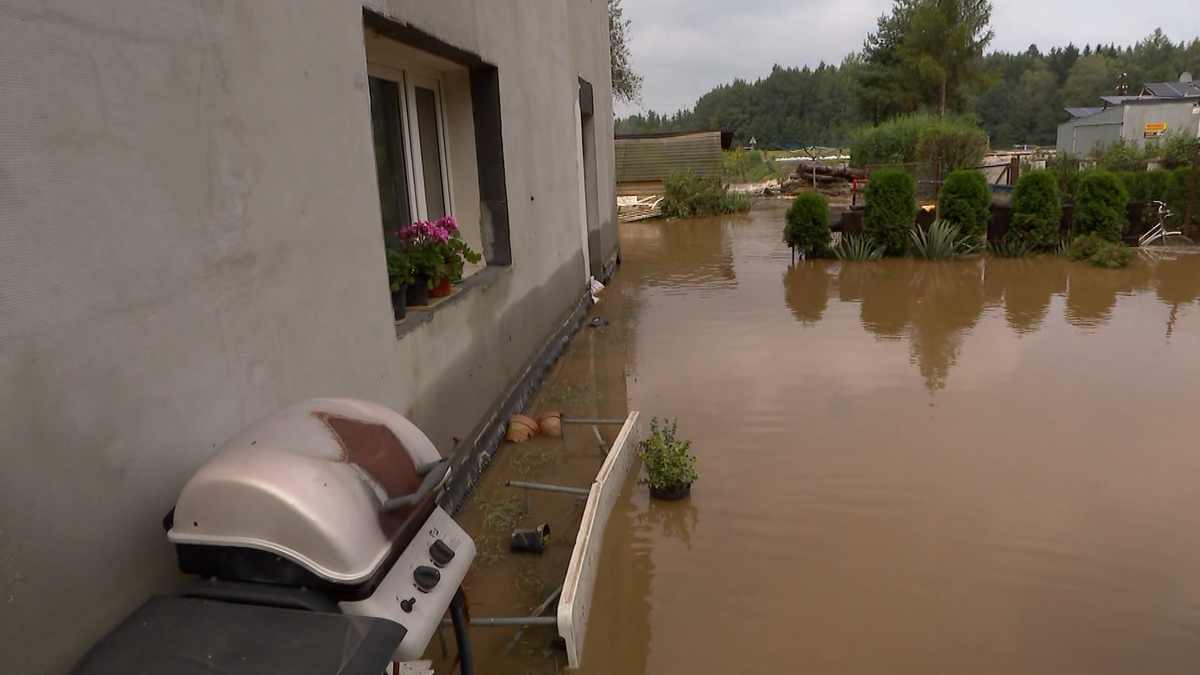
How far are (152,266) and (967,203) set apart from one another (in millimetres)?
13064

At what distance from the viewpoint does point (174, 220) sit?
218cm

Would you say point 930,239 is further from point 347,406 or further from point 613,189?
point 347,406

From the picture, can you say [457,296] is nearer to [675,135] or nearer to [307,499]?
[307,499]

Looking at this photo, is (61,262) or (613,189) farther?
(613,189)

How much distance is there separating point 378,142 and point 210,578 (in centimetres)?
363

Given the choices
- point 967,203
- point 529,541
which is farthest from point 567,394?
point 967,203

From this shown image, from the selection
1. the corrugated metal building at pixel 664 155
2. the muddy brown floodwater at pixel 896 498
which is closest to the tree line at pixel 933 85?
the corrugated metal building at pixel 664 155

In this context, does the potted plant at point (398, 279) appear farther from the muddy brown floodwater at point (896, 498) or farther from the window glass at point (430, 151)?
the window glass at point (430, 151)

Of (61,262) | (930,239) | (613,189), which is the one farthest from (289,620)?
(613,189)

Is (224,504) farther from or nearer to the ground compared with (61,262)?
nearer to the ground

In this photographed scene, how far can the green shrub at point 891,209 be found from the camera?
40.7ft

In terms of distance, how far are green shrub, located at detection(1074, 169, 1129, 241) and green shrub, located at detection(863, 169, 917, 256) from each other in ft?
9.05

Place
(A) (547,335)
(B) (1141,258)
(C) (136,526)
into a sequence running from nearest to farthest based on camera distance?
(C) (136,526)
(A) (547,335)
(B) (1141,258)

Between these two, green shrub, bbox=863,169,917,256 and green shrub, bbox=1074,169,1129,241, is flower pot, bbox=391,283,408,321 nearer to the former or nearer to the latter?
green shrub, bbox=863,169,917,256
